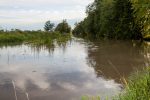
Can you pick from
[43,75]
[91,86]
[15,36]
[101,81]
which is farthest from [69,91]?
[15,36]

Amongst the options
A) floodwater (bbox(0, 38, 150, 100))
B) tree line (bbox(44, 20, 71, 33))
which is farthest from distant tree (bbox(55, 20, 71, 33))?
floodwater (bbox(0, 38, 150, 100))

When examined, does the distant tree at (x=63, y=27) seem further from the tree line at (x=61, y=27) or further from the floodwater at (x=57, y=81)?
the floodwater at (x=57, y=81)

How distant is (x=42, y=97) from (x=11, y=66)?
7.77 m

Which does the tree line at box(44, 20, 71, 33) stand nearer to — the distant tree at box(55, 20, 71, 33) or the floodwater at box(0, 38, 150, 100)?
the distant tree at box(55, 20, 71, 33)

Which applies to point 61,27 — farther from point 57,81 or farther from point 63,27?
point 57,81

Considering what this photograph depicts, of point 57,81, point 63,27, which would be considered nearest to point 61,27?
point 63,27

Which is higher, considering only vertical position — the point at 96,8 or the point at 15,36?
the point at 96,8

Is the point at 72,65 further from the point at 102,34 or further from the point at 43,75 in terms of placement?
the point at 102,34

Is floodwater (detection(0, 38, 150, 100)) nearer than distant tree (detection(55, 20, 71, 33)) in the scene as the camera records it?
Yes

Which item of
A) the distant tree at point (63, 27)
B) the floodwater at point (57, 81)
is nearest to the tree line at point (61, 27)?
the distant tree at point (63, 27)

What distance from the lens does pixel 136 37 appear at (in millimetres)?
49531

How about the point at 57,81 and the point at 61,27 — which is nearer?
the point at 57,81

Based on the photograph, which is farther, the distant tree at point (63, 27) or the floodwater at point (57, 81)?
the distant tree at point (63, 27)

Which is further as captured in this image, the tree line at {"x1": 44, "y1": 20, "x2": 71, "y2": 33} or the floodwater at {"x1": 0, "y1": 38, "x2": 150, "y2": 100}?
the tree line at {"x1": 44, "y1": 20, "x2": 71, "y2": 33}
